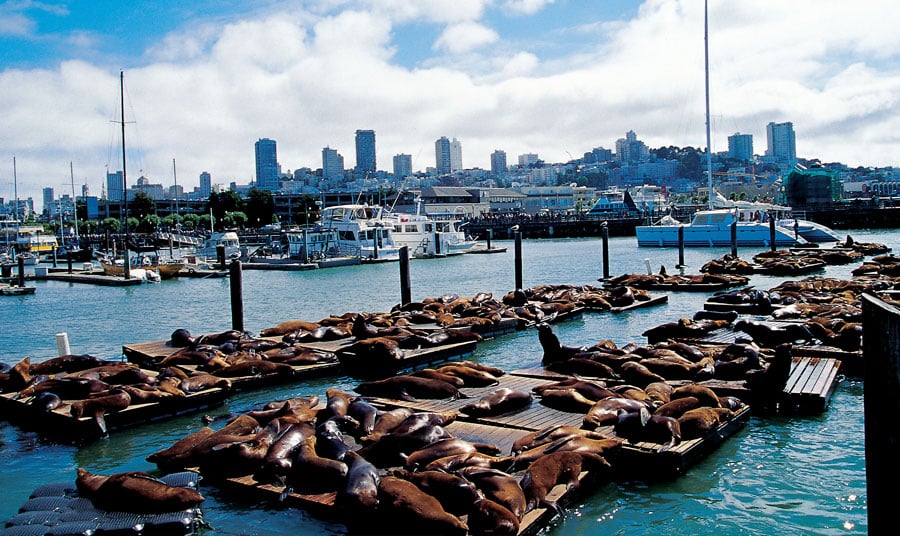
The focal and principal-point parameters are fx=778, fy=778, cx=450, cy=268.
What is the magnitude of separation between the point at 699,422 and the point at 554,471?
7.07 feet

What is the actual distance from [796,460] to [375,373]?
7.19 meters

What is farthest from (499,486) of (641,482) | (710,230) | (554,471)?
(710,230)

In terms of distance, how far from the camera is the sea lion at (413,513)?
5945mm

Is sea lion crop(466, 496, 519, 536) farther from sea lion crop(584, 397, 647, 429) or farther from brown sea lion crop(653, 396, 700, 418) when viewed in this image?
brown sea lion crop(653, 396, 700, 418)

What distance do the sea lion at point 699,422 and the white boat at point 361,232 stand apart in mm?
42449

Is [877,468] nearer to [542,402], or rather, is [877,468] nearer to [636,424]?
[636,424]

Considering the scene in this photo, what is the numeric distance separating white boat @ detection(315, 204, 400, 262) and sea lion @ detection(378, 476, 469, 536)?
145ft

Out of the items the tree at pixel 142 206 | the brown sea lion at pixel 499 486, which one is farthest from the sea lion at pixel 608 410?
the tree at pixel 142 206

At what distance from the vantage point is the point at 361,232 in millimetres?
52625

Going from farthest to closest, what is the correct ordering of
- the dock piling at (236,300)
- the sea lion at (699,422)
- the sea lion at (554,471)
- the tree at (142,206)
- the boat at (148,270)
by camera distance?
the tree at (142,206) < the boat at (148,270) < the dock piling at (236,300) < the sea lion at (699,422) < the sea lion at (554,471)

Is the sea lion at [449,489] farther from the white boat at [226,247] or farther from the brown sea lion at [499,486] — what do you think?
the white boat at [226,247]

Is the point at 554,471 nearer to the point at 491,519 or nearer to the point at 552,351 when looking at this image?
the point at 491,519

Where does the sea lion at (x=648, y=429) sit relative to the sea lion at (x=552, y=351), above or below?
below

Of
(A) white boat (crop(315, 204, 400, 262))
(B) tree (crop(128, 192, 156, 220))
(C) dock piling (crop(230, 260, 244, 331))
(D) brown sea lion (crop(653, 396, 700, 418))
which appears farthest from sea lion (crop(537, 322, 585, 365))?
(B) tree (crop(128, 192, 156, 220))
